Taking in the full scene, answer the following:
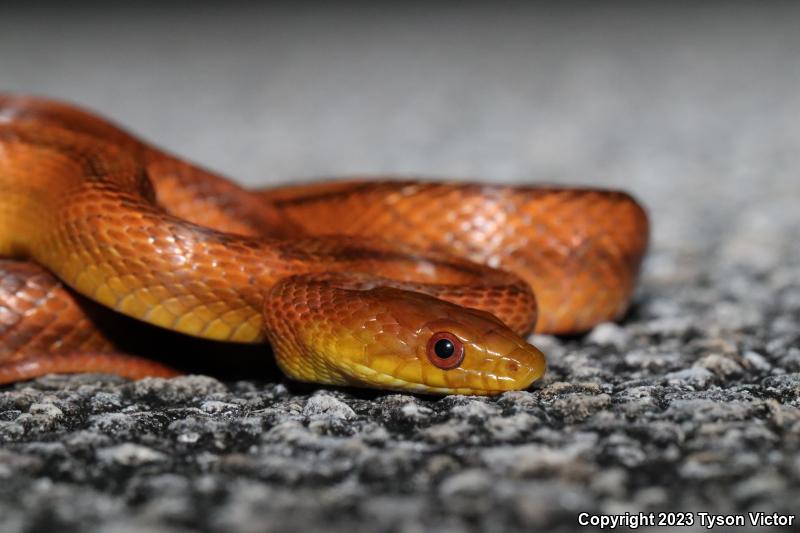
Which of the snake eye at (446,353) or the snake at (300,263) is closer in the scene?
the snake eye at (446,353)

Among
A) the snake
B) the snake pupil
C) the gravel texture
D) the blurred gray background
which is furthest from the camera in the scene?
the blurred gray background

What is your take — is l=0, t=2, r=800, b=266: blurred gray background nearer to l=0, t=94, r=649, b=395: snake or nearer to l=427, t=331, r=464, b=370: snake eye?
l=0, t=94, r=649, b=395: snake

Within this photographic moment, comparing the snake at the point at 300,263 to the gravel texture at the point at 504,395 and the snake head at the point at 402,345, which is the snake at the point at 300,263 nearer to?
the snake head at the point at 402,345

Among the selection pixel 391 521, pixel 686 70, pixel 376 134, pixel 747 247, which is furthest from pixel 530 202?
pixel 686 70

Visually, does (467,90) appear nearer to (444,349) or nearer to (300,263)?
(300,263)

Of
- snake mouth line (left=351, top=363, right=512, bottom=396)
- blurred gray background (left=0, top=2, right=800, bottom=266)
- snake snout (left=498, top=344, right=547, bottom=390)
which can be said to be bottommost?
snake mouth line (left=351, top=363, right=512, bottom=396)

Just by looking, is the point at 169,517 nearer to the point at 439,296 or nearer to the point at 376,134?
the point at 439,296

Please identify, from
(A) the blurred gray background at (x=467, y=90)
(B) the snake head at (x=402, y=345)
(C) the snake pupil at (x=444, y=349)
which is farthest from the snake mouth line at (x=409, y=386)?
(A) the blurred gray background at (x=467, y=90)

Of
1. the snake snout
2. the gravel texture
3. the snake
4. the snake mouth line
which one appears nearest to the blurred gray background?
the gravel texture

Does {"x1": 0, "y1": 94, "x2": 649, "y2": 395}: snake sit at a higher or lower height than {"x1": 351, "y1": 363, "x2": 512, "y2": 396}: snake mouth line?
higher

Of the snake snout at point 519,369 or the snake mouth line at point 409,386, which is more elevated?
the snake snout at point 519,369
